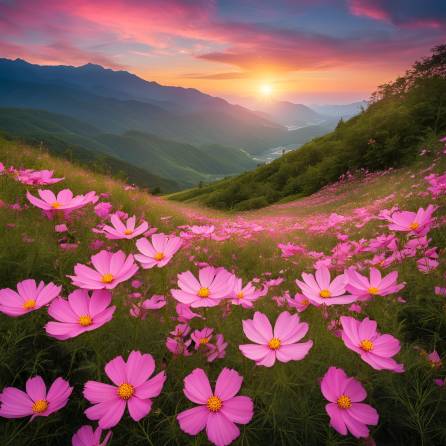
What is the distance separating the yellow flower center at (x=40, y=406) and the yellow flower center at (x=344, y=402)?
82 cm

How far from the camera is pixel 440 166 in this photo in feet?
33.6

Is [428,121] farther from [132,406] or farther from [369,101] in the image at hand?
[132,406]

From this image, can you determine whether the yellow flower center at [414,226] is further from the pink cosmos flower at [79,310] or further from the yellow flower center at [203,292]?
the pink cosmos flower at [79,310]

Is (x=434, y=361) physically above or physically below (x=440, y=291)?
below

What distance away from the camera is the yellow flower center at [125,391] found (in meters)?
0.83

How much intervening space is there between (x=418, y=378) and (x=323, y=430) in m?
0.50

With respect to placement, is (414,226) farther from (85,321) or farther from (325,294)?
(85,321)

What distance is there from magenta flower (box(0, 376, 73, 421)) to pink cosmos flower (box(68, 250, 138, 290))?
0.95 feet

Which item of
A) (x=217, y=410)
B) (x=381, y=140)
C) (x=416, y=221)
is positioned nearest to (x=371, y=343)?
(x=217, y=410)

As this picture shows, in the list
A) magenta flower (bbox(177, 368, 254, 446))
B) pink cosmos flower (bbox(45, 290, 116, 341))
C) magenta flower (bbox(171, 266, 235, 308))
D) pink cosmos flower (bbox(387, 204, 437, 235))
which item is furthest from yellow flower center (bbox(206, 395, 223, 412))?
pink cosmos flower (bbox(387, 204, 437, 235))

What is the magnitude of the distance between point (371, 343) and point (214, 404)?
50 cm

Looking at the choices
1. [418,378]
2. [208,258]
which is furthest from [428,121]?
[418,378]

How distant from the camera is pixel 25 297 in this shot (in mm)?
1037

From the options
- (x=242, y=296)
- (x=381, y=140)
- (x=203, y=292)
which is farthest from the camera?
(x=381, y=140)
